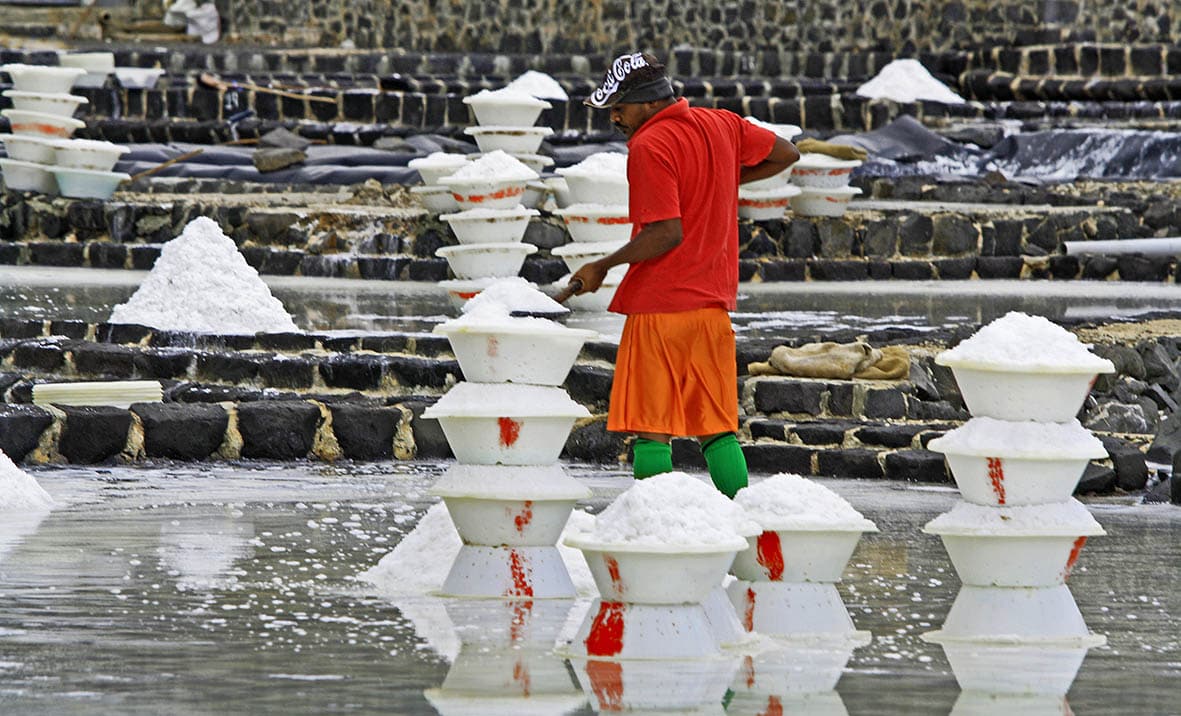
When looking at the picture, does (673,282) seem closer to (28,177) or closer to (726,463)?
(726,463)

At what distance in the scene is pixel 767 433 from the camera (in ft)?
32.2

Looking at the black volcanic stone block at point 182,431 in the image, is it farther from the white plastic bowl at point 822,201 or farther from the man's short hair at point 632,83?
the white plastic bowl at point 822,201

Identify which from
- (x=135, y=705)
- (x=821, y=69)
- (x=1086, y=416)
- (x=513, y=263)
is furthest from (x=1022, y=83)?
(x=135, y=705)

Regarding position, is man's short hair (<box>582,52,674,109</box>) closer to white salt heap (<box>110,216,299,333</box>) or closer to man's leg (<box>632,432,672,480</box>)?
man's leg (<box>632,432,672,480</box>)

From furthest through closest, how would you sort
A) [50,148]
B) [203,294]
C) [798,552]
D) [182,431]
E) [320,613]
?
1. [50,148]
2. [203,294]
3. [182,431]
4. [320,613]
5. [798,552]

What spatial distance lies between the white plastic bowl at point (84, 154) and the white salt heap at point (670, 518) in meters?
14.6

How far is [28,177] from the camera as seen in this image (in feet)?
63.1

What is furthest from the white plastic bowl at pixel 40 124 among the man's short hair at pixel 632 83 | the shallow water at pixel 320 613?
the man's short hair at pixel 632 83

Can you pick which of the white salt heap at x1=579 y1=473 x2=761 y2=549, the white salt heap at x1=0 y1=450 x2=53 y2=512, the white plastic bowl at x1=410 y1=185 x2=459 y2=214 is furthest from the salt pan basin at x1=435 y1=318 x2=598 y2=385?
the white plastic bowl at x1=410 y1=185 x2=459 y2=214

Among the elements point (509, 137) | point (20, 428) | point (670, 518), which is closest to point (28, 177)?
point (509, 137)

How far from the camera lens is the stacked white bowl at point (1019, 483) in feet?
18.1

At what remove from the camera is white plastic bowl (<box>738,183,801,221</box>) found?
698 inches

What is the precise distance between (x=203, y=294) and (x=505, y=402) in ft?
21.1

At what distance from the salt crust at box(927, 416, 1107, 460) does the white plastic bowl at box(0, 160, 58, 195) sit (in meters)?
14.6
